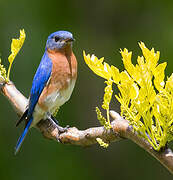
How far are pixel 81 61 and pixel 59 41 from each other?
234 centimetres

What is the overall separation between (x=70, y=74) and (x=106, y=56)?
2.28 metres

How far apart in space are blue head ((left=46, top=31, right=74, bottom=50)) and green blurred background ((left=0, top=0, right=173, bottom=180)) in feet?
5.73

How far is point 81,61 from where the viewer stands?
5762 millimetres

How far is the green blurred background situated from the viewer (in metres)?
5.23

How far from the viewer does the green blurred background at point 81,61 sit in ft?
17.2

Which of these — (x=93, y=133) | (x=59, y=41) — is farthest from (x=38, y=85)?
(x=93, y=133)

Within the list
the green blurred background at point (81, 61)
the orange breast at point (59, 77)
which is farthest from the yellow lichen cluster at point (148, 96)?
the green blurred background at point (81, 61)

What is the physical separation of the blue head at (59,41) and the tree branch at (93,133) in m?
0.57

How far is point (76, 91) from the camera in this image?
5734 mm

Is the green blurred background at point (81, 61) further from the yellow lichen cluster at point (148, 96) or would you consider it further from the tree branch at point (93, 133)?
the yellow lichen cluster at point (148, 96)

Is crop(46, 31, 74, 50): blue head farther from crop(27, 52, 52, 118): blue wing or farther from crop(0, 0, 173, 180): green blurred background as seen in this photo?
crop(0, 0, 173, 180): green blurred background

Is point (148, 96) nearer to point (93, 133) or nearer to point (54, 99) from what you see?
point (93, 133)

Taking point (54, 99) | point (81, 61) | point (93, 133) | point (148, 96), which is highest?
point (148, 96)

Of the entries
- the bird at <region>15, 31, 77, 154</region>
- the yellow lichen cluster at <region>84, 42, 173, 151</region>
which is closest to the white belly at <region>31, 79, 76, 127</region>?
the bird at <region>15, 31, 77, 154</region>
